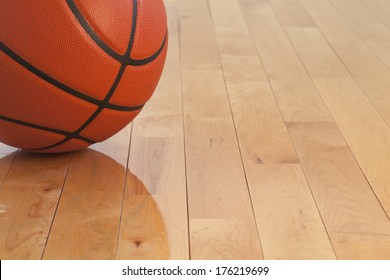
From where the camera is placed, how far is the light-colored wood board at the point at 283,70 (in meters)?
2.98

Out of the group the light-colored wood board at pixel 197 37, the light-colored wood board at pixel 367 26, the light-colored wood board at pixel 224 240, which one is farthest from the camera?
the light-colored wood board at pixel 367 26

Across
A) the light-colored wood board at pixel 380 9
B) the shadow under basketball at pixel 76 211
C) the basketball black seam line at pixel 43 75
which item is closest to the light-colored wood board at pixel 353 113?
the light-colored wood board at pixel 380 9

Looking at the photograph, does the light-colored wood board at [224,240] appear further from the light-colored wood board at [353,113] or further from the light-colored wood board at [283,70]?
the light-colored wood board at [283,70]

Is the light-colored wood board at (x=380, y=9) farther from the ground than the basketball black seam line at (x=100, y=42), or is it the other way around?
the basketball black seam line at (x=100, y=42)

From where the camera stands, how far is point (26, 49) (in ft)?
7.15

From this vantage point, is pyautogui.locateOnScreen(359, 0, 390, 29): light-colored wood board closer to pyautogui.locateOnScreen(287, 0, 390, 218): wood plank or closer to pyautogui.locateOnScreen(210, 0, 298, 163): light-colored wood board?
pyautogui.locateOnScreen(287, 0, 390, 218): wood plank

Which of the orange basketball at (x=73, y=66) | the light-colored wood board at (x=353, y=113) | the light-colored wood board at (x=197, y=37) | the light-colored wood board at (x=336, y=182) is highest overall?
the orange basketball at (x=73, y=66)

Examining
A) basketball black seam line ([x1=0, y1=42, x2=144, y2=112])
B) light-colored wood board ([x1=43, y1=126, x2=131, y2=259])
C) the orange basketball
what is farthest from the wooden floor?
basketball black seam line ([x1=0, y1=42, x2=144, y2=112])

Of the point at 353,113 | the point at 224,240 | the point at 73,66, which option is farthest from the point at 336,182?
the point at 73,66

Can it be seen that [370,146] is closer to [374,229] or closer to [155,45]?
[374,229]

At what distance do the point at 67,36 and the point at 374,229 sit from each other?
99 centimetres

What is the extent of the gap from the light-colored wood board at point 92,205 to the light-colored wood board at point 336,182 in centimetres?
58

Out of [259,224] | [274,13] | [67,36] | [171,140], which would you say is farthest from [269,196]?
[274,13]
